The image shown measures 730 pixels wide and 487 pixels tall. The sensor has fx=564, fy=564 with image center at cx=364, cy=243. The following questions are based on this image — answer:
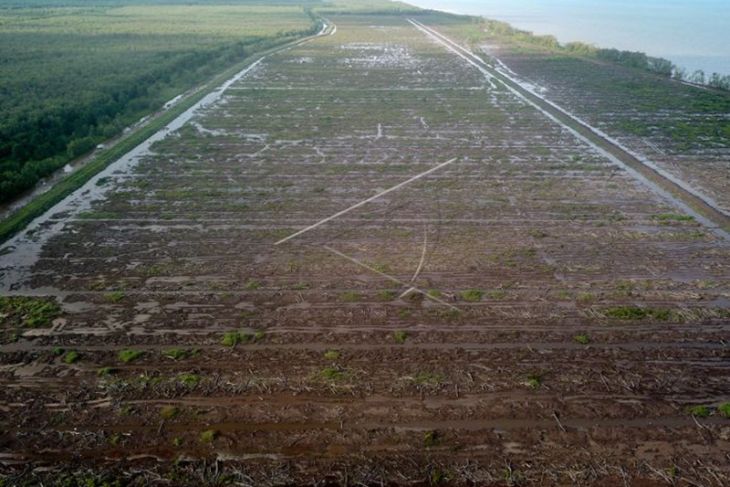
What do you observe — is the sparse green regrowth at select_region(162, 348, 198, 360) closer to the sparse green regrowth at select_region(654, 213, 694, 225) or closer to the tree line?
the sparse green regrowth at select_region(654, 213, 694, 225)

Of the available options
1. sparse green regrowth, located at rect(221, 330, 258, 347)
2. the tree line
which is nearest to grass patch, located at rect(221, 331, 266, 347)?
sparse green regrowth, located at rect(221, 330, 258, 347)

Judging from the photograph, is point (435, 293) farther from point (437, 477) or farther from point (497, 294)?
point (437, 477)

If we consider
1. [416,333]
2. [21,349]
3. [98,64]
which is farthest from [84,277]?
[98,64]

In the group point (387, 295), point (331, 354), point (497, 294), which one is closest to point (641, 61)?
point (497, 294)

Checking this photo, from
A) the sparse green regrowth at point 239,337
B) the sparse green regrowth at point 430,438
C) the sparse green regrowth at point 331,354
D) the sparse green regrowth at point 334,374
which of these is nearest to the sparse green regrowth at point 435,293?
the sparse green regrowth at point 331,354

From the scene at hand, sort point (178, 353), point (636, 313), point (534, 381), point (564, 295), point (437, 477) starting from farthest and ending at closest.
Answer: point (564, 295), point (636, 313), point (178, 353), point (534, 381), point (437, 477)

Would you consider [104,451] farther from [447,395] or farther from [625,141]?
[625,141]

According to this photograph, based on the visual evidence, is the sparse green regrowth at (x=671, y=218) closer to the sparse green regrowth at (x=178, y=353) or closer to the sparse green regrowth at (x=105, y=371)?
the sparse green regrowth at (x=178, y=353)
